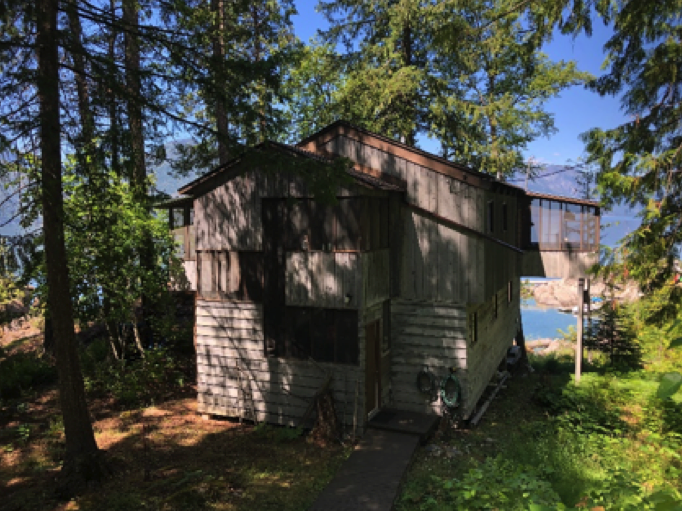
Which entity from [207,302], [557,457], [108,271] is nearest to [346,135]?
[207,302]

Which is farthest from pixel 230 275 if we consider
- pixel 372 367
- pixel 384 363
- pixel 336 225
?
pixel 384 363

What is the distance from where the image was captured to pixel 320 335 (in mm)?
11164

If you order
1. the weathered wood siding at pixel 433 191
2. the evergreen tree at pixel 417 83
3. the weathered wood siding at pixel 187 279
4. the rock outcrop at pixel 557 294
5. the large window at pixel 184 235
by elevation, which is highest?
the evergreen tree at pixel 417 83

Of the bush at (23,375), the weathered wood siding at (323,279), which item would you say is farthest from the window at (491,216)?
the bush at (23,375)

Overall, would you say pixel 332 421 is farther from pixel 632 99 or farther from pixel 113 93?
pixel 632 99

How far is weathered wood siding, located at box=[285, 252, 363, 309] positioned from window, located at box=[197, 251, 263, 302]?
37.4 inches

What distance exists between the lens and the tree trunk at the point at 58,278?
7379mm

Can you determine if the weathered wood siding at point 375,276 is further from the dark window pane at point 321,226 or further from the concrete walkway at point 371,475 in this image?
the concrete walkway at point 371,475

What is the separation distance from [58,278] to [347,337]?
19.5 ft

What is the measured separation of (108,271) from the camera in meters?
13.2

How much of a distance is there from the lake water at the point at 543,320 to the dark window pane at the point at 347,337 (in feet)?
121

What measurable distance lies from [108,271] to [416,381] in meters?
9.01

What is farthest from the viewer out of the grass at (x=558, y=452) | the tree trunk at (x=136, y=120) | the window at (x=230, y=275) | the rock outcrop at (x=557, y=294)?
the rock outcrop at (x=557, y=294)

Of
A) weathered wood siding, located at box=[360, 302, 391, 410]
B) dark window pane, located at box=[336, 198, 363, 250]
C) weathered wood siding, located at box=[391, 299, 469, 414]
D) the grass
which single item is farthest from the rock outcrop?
dark window pane, located at box=[336, 198, 363, 250]
